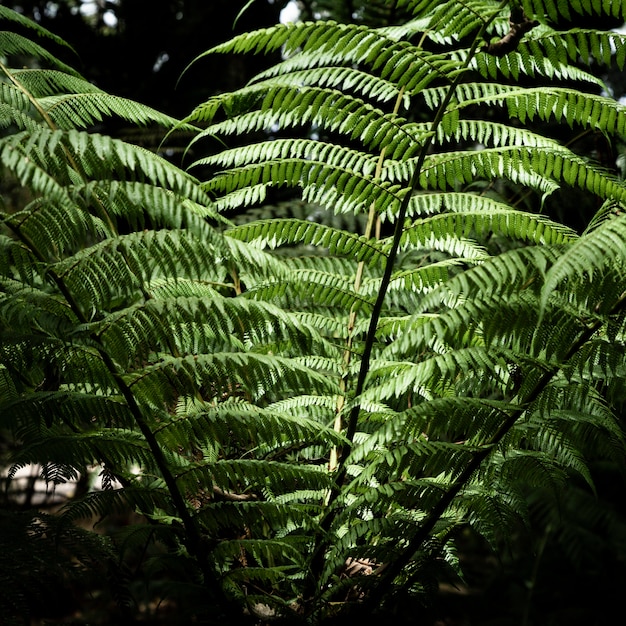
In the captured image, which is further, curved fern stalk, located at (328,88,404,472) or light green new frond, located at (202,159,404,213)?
curved fern stalk, located at (328,88,404,472)

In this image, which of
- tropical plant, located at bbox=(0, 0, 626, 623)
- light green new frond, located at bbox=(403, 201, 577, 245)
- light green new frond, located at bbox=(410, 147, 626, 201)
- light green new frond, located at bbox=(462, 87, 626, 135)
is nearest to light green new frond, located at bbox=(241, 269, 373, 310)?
Result: tropical plant, located at bbox=(0, 0, 626, 623)

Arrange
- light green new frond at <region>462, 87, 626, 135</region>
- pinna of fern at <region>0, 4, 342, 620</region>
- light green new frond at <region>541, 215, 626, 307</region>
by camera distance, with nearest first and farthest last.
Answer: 1. light green new frond at <region>541, 215, 626, 307</region>
2. pinna of fern at <region>0, 4, 342, 620</region>
3. light green new frond at <region>462, 87, 626, 135</region>

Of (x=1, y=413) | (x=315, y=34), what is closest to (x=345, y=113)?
(x=315, y=34)

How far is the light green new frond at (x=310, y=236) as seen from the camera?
1.14 m

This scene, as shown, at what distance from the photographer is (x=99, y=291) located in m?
0.94

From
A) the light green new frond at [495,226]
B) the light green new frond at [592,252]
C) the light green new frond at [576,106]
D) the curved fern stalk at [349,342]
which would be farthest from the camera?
the curved fern stalk at [349,342]

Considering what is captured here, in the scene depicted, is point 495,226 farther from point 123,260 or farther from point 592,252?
point 123,260

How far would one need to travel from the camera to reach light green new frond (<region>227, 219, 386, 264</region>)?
1145mm

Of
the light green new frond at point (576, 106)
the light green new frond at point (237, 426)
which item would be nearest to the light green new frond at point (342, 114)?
the light green new frond at point (576, 106)

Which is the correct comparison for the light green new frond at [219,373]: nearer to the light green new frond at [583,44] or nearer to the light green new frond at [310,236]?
the light green new frond at [310,236]

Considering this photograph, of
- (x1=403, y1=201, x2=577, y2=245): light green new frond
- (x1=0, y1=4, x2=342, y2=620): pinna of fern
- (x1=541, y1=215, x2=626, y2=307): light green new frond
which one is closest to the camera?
(x1=541, y1=215, x2=626, y2=307): light green new frond

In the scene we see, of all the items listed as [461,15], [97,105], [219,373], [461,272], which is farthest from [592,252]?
[97,105]

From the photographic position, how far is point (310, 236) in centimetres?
117

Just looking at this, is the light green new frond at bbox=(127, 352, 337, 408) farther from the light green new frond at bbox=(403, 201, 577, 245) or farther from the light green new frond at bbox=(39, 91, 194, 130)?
the light green new frond at bbox=(39, 91, 194, 130)
